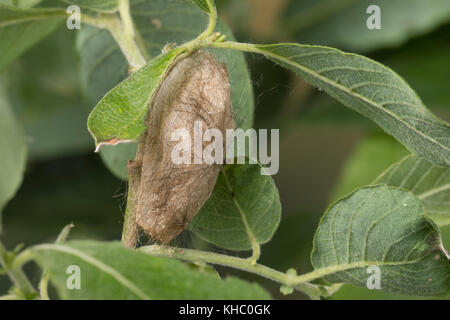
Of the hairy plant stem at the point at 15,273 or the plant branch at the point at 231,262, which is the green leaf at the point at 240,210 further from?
the hairy plant stem at the point at 15,273

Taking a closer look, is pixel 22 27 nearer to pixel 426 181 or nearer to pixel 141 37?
pixel 141 37

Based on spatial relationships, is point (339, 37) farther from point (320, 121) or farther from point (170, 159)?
point (170, 159)

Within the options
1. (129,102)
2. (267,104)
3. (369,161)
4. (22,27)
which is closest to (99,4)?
(22,27)

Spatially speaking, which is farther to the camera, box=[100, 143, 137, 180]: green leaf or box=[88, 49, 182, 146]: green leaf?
box=[100, 143, 137, 180]: green leaf

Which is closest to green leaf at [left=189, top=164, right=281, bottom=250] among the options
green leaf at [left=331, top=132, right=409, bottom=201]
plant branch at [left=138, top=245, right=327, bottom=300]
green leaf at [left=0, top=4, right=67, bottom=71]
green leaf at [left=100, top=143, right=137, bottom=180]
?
plant branch at [left=138, top=245, right=327, bottom=300]

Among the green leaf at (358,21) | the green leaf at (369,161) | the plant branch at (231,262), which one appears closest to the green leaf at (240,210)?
the plant branch at (231,262)

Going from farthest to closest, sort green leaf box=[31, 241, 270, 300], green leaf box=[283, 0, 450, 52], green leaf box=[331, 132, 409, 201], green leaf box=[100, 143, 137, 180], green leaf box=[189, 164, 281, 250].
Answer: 1. green leaf box=[283, 0, 450, 52]
2. green leaf box=[331, 132, 409, 201]
3. green leaf box=[100, 143, 137, 180]
4. green leaf box=[189, 164, 281, 250]
5. green leaf box=[31, 241, 270, 300]

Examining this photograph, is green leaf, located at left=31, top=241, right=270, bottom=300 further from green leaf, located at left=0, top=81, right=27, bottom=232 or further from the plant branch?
green leaf, located at left=0, top=81, right=27, bottom=232
